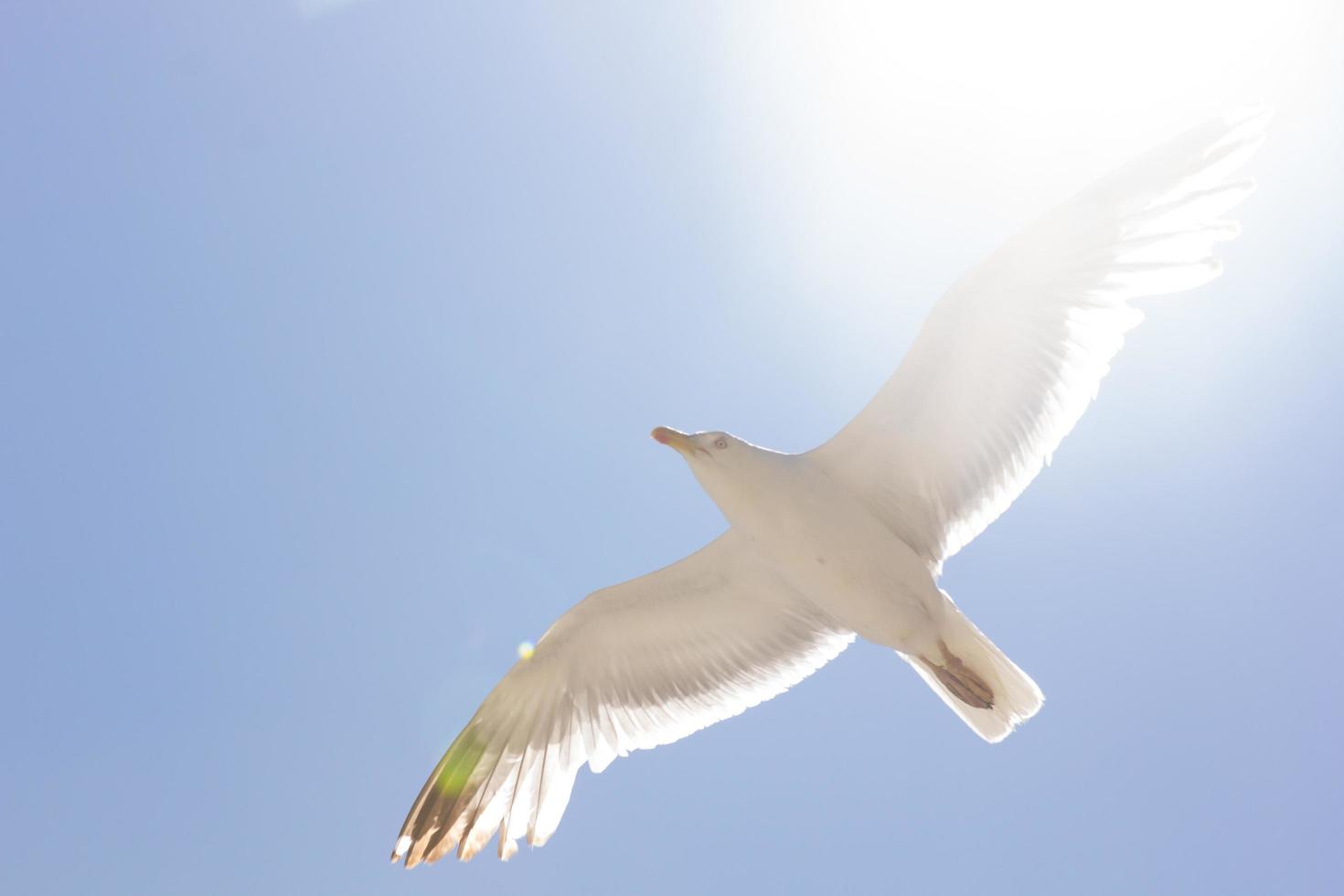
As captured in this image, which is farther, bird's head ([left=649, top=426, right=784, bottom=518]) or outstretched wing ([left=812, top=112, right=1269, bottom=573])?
bird's head ([left=649, top=426, right=784, bottom=518])

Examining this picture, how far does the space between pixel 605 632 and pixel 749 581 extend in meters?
0.98

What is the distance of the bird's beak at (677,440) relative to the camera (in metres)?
5.36

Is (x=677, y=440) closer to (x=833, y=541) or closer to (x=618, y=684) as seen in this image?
(x=833, y=541)

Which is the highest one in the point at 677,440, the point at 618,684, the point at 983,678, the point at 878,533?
the point at 677,440

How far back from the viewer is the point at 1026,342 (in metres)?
5.14

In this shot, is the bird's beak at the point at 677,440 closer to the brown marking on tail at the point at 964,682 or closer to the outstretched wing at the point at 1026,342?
the outstretched wing at the point at 1026,342

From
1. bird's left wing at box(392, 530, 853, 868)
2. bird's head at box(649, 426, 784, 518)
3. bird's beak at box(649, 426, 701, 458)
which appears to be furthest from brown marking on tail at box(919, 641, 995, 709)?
bird's beak at box(649, 426, 701, 458)

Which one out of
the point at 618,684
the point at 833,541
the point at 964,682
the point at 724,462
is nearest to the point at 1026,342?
the point at 833,541

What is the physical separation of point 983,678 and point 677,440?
84.8 inches

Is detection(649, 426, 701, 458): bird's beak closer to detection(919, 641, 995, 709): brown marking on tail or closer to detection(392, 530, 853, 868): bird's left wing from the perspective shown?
detection(392, 530, 853, 868): bird's left wing

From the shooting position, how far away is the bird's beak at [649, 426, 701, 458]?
5.36 metres

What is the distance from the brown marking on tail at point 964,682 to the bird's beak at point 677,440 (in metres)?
1.75

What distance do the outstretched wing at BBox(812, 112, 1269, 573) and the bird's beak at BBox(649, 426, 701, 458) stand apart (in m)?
0.75

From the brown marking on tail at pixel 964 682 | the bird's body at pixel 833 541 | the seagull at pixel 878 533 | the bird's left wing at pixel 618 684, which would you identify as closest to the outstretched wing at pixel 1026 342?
the seagull at pixel 878 533
